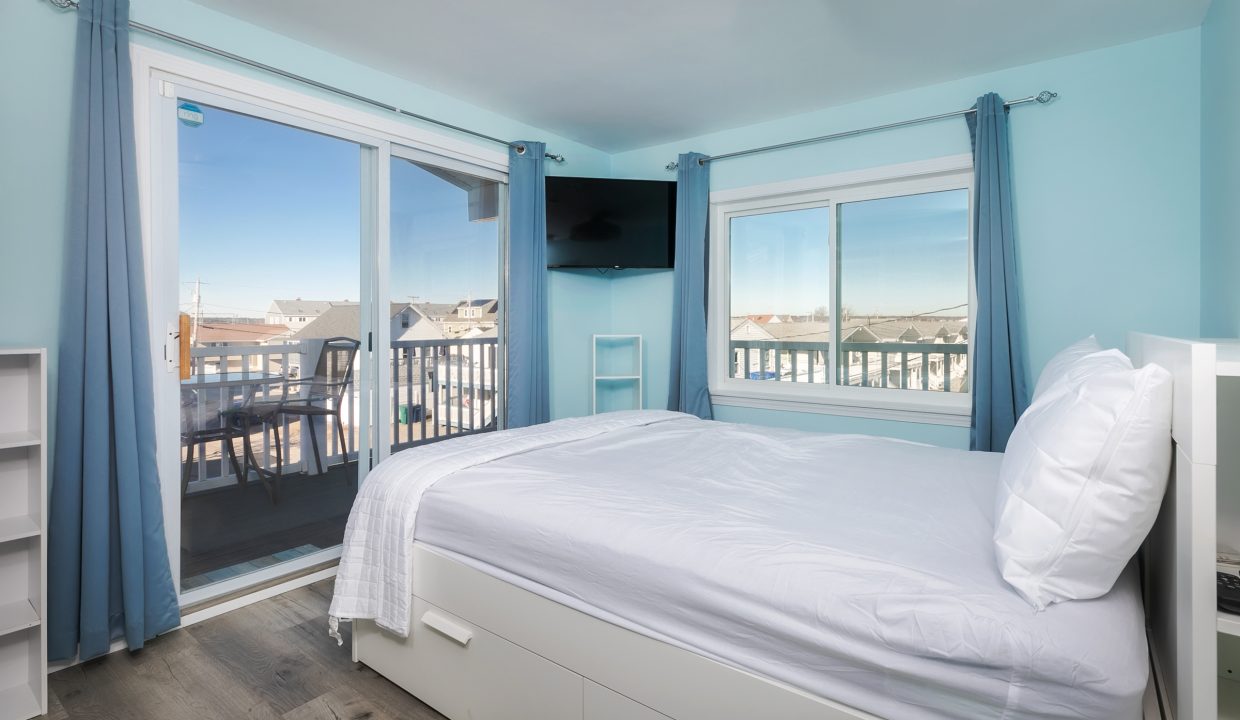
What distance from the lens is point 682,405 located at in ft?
13.1

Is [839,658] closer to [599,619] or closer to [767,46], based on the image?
[599,619]

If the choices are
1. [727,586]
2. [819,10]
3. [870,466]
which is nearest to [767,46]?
[819,10]

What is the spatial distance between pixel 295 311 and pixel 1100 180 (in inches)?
150

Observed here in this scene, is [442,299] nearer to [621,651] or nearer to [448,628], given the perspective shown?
[448,628]

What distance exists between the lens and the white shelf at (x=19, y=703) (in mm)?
1825

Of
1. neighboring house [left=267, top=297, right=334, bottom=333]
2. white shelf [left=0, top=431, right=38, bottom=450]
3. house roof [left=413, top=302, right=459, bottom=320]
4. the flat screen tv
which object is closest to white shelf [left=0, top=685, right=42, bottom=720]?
white shelf [left=0, top=431, right=38, bottom=450]

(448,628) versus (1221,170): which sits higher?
(1221,170)

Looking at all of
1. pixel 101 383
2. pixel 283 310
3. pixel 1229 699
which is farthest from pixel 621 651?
pixel 283 310

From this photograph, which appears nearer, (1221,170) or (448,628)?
(448,628)

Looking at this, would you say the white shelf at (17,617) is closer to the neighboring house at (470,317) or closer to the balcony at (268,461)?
the balcony at (268,461)

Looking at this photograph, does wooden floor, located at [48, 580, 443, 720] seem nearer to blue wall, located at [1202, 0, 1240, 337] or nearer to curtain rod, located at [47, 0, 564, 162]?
curtain rod, located at [47, 0, 564, 162]

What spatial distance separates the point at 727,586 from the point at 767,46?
Answer: 100 inches

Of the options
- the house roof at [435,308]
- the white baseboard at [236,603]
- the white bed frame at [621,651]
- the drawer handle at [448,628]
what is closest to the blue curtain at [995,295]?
the white bed frame at [621,651]

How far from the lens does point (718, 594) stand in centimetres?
123
